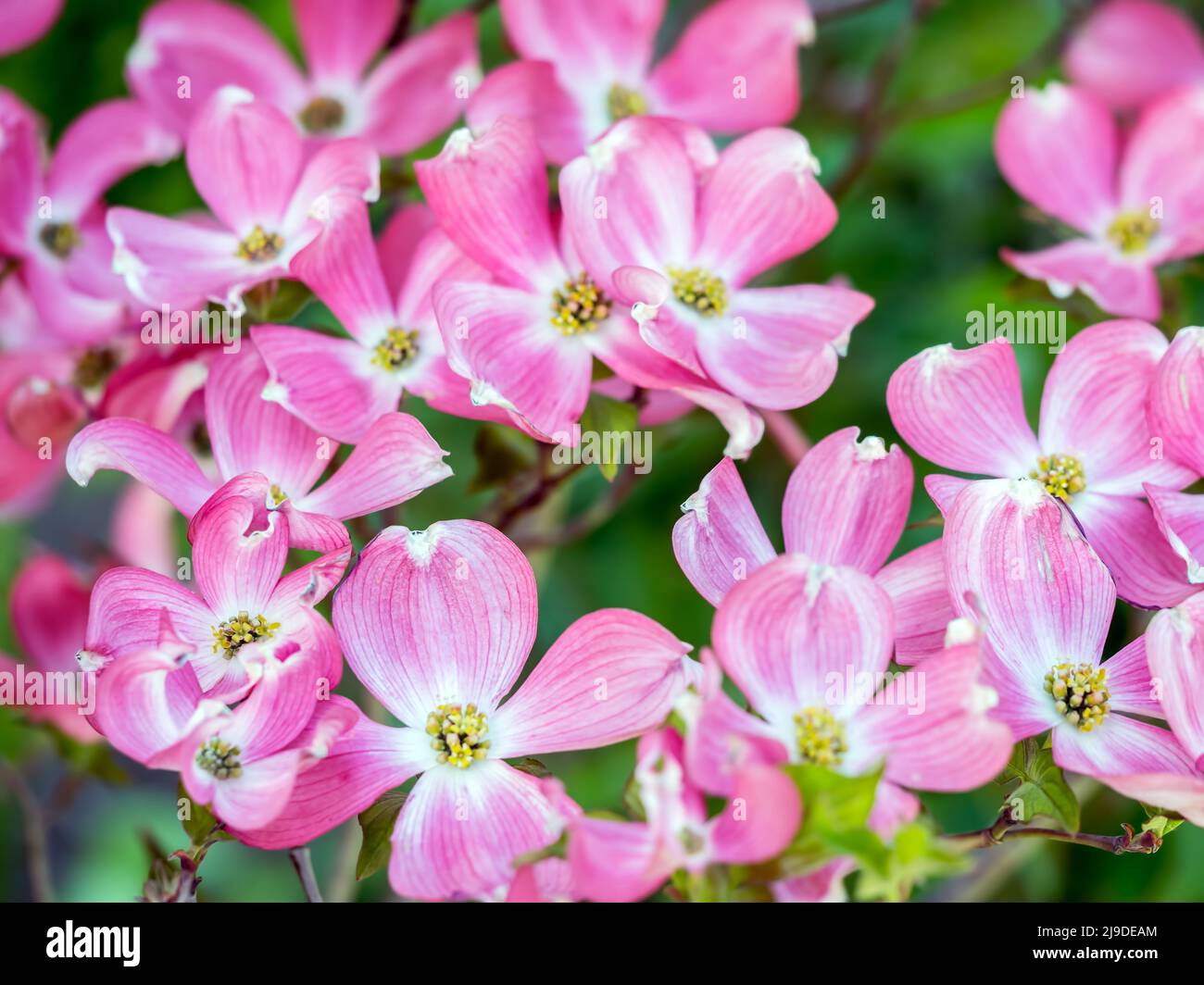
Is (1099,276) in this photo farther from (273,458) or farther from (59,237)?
(59,237)

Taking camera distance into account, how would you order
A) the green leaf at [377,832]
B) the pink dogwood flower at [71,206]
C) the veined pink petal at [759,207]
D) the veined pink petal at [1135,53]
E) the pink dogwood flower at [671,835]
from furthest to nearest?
the veined pink petal at [1135,53] → the pink dogwood flower at [71,206] → the veined pink petal at [759,207] → the green leaf at [377,832] → the pink dogwood flower at [671,835]

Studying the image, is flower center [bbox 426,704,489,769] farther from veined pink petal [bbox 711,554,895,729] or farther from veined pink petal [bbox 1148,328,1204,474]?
veined pink petal [bbox 1148,328,1204,474]

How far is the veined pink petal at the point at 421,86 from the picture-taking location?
0.84 metres

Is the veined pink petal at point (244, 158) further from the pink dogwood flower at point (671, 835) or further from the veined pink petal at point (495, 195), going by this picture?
the pink dogwood flower at point (671, 835)

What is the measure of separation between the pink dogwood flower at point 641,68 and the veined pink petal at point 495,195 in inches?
4.0

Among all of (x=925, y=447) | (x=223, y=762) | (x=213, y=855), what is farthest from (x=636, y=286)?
(x=213, y=855)

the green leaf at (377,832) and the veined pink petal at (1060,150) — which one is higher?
the veined pink petal at (1060,150)

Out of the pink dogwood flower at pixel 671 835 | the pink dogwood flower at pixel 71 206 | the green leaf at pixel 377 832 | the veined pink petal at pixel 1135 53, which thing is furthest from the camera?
the veined pink petal at pixel 1135 53

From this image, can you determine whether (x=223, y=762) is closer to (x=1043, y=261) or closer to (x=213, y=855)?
(x=1043, y=261)

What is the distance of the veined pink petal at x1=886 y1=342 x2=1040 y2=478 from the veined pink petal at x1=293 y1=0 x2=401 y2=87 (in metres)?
0.49

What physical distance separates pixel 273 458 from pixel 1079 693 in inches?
17.7

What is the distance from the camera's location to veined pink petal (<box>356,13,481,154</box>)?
84cm

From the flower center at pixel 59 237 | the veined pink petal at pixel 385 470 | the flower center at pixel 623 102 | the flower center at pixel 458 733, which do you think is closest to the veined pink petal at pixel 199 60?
the flower center at pixel 59 237

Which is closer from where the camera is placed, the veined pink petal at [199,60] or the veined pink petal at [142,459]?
the veined pink petal at [142,459]
